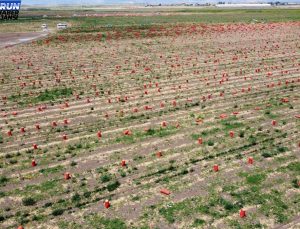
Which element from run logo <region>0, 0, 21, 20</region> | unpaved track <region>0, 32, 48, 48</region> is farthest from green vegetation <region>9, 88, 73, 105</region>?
run logo <region>0, 0, 21, 20</region>

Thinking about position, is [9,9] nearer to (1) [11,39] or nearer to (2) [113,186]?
(1) [11,39]

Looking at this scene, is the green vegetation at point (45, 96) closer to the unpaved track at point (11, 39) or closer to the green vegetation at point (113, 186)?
the green vegetation at point (113, 186)

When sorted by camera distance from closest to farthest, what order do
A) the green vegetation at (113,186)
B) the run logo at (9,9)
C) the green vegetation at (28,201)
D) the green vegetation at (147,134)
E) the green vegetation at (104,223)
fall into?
the green vegetation at (104,223), the green vegetation at (28,201), the green vegetation at (113,186), the green vegetation at (147,134), the run logo at (9,9)

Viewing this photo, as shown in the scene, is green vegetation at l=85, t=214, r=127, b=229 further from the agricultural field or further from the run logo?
the run logo

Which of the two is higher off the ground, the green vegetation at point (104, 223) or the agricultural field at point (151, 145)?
the agricultural field at point (151, 145)

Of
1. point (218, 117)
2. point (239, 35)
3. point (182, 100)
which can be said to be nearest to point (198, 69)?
point (182, 100)

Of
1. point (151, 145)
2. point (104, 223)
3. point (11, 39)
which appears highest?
point (11, 39)

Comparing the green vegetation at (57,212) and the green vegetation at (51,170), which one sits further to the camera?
the green vegetation at (51,170)

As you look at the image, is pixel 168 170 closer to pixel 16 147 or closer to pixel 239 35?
pixel 16 147

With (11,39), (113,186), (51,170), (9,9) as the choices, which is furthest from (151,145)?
(9,9)

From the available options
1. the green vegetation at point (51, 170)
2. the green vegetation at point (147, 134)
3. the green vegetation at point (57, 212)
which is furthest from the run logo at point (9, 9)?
the green vegetation at point (57, 212)
